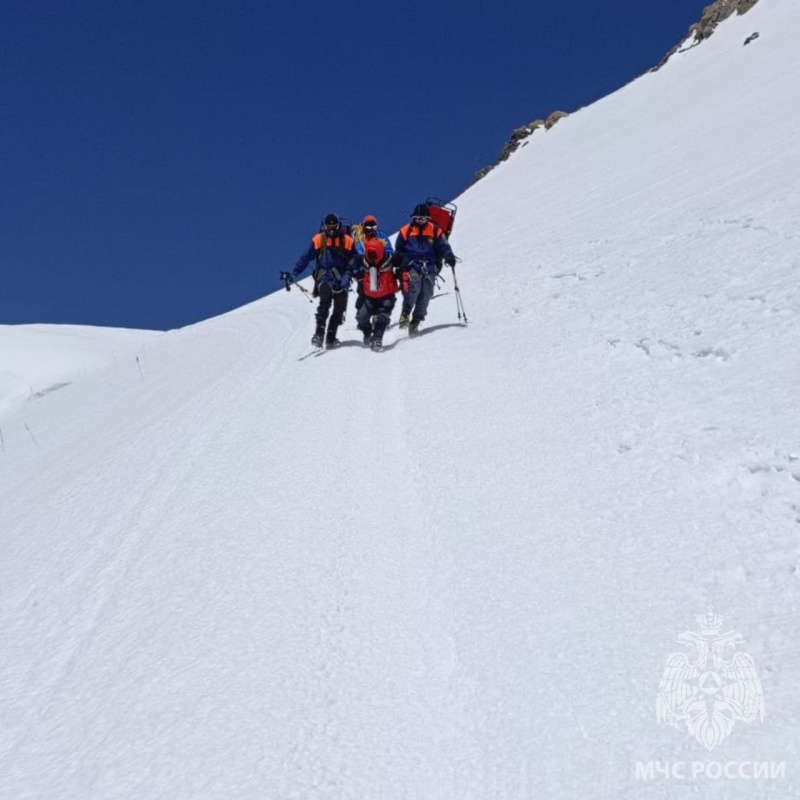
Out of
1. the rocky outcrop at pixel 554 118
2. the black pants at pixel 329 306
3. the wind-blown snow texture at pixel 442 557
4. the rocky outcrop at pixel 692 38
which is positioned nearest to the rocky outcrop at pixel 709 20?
the rocky outcrop at pixel 692 38

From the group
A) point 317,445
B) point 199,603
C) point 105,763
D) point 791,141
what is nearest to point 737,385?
point 317,445

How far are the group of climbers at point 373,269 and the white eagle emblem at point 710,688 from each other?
22.7ft

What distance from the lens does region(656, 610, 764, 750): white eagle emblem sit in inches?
110

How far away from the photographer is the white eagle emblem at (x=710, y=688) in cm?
279

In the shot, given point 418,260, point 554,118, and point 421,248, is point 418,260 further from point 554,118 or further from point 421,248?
point 554,118

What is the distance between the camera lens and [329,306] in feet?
32.5

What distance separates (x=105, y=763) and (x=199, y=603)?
3.65 feet

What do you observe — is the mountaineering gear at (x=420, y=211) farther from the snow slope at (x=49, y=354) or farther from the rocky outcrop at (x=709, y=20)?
the rocky outcrop at (x=709, y=20)

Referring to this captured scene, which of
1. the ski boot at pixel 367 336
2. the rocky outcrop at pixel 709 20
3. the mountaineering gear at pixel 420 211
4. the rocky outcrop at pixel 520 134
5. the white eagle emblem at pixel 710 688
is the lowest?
the white eagle emblem at pixel 710 688

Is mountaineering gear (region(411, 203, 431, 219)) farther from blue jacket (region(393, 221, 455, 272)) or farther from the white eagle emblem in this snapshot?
the white eagle emblem

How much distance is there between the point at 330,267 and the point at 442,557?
6279 millimetres

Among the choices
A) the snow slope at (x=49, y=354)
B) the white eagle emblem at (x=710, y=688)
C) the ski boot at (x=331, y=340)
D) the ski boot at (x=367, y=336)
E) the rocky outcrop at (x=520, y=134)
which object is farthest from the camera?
the rocky outcrop at (x=520, y=134)

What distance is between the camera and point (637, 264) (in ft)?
30.0

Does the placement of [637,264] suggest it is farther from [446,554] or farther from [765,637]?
[765,637]
